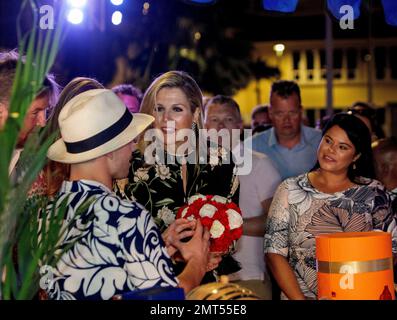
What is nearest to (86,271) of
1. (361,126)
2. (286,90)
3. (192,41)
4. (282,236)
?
(282,236)

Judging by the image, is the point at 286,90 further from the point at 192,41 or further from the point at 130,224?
the point at 192,41

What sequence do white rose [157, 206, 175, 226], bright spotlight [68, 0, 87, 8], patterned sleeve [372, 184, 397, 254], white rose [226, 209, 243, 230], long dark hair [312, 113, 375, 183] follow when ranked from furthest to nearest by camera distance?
bright spotlight [68, 0, 87, 8], long dark hair [312, 113, 375, 183], patterned sleeve [372, 184, 397, 254], white rose [157, 206, 175, 226], white rose [226, 209, 243, 230]

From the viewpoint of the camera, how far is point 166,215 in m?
5.88

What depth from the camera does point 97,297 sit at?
4.04 meters

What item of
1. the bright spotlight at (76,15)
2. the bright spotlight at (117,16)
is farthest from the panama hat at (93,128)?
the bright spotlight at (117,16)

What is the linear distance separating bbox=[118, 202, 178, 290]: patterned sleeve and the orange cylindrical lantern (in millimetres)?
996

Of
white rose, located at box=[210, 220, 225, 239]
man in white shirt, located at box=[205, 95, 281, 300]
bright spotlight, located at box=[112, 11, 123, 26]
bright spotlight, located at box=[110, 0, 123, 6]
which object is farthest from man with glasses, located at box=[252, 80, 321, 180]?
white rose, located at box=[210, 220, 225, 239]

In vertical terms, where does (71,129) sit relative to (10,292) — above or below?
above

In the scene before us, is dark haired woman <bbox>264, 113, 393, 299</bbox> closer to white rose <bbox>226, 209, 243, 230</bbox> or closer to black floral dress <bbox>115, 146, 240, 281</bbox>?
black floral dress <bbox>115, 146, 240, 281</bbox>

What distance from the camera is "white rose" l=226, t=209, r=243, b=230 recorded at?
5.27 meters

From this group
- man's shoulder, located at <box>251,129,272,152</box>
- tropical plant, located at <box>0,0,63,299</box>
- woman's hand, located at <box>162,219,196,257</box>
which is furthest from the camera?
man's shoulder, located at <box>251,129,272,152</box>

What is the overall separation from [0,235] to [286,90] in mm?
6092

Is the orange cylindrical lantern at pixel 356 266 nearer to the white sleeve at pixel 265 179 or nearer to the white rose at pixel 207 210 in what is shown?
the white rose at pixel 207 210

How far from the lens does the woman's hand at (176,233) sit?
15.9ft
